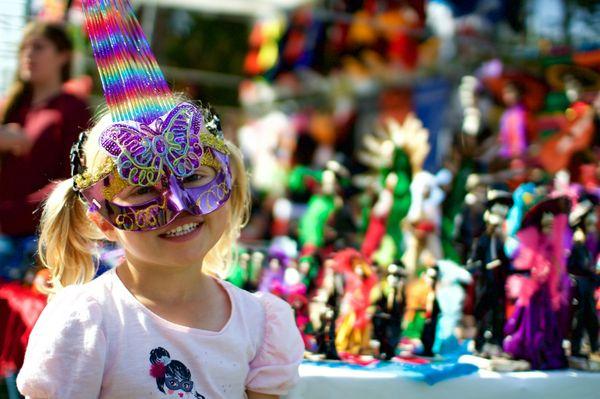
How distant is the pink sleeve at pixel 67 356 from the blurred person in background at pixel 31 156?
1144 millimetres

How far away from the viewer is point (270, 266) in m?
3.12

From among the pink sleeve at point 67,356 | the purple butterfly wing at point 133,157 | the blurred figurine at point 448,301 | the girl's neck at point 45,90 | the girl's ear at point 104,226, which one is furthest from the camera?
the girl's neck at point 45,90

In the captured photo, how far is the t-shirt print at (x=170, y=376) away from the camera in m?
1.72

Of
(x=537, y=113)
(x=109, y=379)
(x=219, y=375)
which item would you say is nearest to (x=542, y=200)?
(x=219, y=375)

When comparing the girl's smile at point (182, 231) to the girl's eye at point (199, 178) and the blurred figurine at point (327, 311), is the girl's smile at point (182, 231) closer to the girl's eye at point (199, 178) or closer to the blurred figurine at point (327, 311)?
the girl's eye at point (199, 178)

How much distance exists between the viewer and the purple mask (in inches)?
68.8

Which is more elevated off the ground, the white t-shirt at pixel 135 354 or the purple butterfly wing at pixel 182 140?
the purple butterfly wing at pixel 182 140

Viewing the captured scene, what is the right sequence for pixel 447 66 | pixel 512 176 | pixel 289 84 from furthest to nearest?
pixel 289 84 < pixel 447 66 < pixel 512 176

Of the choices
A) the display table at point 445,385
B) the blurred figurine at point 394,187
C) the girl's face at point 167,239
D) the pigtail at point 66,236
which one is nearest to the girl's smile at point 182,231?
the girl's face at point 167,239

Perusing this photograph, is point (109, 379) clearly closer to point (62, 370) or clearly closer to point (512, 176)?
point (62, 370)

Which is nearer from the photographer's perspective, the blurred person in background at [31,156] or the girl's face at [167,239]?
the girl's face at [167,239]

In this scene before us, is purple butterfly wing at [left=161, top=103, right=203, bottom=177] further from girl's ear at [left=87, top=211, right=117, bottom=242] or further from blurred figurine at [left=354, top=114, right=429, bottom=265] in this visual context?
blurred figurine at [left=354, top=114, right=429, bottom=265]

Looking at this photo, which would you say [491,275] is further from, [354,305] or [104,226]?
[104,226]

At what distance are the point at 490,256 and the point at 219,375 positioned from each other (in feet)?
3.78
